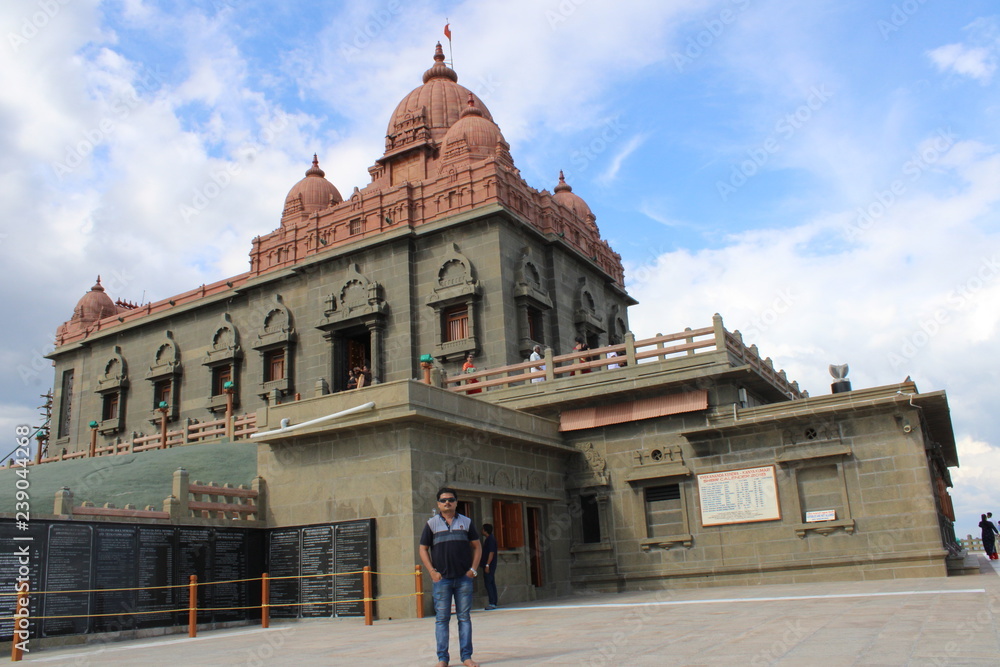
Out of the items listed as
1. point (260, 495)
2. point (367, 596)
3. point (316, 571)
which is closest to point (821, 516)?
point (367, 596)

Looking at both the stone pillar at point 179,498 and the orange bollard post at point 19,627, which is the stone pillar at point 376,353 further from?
the orange bollard post at point 19,627

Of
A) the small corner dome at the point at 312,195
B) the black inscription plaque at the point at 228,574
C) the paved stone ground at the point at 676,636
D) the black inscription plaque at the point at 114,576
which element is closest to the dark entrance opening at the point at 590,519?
the paved stone ground at the point at 676,636

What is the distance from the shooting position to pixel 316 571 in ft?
52.3

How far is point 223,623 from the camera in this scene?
15.0 metres

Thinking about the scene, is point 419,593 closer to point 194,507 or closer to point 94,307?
point 194,507

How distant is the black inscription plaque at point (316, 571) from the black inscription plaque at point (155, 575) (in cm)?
237

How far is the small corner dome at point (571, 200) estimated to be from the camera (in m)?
36.2

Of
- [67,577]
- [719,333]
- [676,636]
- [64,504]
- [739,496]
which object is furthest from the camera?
[719,333]

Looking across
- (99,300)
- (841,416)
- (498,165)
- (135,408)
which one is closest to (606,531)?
(841,416)

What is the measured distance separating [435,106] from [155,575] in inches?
963

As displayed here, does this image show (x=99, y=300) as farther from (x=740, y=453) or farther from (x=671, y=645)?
(x=671, y=645)

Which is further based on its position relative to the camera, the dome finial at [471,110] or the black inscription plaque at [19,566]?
the dome finial at [471,110]

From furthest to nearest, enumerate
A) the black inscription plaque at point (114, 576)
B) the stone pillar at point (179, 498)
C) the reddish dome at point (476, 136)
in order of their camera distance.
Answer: the reddish dome at point (476, 136) < the stone pillar at point (179, 498) < the black inscription plaque at point (114, 576)

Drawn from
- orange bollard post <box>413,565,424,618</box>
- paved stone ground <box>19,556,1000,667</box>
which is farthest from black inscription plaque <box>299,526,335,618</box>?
orange bollard post <box>413,565,424,618</box>
